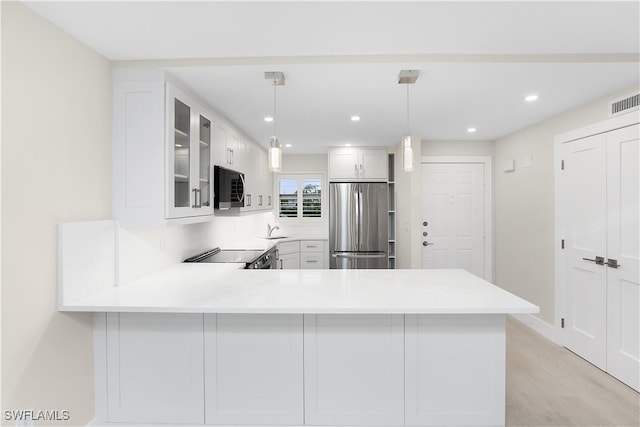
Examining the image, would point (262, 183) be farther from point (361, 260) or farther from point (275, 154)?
point (275, 154)

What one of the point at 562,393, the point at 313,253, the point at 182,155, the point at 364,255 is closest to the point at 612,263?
the point at 562,393

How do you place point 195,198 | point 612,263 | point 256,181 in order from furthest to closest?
point 256,181 < point 612,263 < point 195,198

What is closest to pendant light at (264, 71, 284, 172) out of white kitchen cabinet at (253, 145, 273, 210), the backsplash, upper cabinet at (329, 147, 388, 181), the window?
the backsplash

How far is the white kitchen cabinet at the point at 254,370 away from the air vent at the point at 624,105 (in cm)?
296

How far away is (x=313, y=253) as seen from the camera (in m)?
5.37

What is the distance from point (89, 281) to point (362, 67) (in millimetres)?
2131

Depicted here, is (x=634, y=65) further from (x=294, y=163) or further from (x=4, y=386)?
(x=294, y=163)

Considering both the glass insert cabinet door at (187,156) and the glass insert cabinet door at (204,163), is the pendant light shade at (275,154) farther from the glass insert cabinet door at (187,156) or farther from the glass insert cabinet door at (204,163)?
the glass insert cabinet door at (204,163)

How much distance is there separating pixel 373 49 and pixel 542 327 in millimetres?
3488

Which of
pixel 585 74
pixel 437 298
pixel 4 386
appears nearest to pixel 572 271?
pixel 585 74

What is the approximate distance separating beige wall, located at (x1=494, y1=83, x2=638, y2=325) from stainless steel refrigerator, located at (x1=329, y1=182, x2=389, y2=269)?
1549mm

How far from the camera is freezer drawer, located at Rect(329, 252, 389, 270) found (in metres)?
4.91

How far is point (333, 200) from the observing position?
5.00 m

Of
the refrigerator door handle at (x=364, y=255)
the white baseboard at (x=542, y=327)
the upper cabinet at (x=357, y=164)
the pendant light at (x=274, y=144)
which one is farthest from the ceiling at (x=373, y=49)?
the refrigerator door handle at (x=364, y=255)
